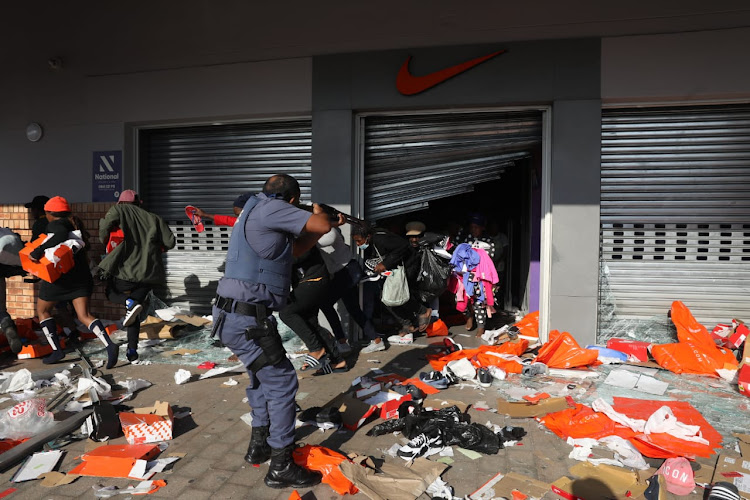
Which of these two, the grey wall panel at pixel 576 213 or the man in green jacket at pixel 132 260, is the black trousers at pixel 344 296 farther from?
the grey wall panel at pixel 576 213

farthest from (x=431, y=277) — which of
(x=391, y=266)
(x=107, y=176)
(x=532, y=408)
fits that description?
(x=107, y=176)

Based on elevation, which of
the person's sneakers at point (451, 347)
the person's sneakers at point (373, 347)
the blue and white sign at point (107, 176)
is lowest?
the person's sneakers at point (373, 347)

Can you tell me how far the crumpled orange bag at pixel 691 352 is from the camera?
544 cm

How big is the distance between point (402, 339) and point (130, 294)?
3404 mm

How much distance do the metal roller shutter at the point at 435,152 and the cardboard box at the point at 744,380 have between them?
11.3 ft

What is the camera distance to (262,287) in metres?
3.35

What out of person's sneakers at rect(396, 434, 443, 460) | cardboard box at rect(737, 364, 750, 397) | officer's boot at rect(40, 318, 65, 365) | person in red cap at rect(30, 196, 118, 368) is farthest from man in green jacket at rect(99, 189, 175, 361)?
cardboard box at rect(737, 364, 750, 397)

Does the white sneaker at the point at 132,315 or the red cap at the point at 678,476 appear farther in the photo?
the white sneaker at the point at 132,315

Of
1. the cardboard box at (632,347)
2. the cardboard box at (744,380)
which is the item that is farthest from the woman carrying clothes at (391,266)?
the cardboard box at (744,380)

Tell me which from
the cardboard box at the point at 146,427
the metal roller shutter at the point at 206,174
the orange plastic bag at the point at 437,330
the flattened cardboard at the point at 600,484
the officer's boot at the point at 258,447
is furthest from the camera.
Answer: the metal roller shutter at the point at 206,174

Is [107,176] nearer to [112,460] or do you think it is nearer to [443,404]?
[112,460]

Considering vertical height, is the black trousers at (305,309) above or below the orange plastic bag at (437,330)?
above

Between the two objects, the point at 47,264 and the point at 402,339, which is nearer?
the point at 47,264

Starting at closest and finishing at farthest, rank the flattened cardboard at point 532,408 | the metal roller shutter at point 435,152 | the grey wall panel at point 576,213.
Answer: the flattened cardboard at point 532,408
the grey wall panel at point 576,213
the metal roller shutter at point 435,152
